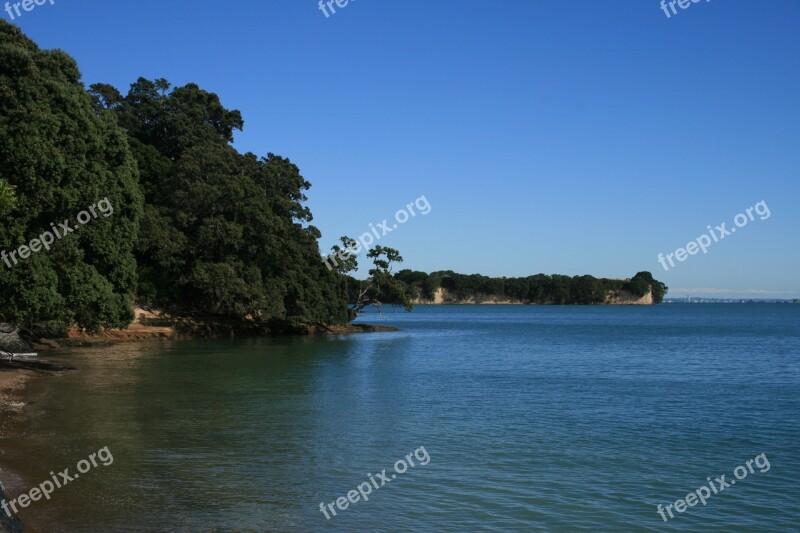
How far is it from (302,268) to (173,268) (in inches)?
455

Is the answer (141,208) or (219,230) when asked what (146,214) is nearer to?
(219,230)

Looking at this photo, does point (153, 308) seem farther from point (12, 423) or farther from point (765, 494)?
point (765, 494)

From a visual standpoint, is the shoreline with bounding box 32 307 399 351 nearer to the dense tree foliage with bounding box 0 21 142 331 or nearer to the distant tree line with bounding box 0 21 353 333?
the distant tree line with bounding box 0 21 353 333

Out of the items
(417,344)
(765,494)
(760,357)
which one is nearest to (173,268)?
(417,344)

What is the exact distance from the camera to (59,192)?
28.0 meters

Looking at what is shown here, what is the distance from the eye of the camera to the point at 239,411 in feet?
74.6
